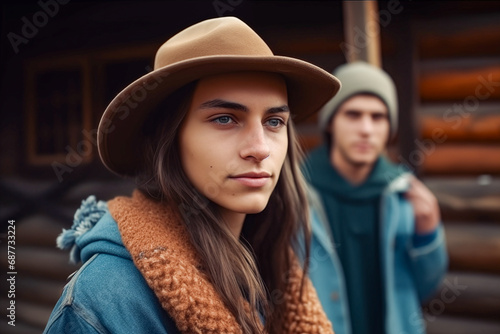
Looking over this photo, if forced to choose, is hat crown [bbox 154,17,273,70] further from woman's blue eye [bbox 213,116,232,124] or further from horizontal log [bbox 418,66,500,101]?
horizontal log [bbox 418,66,500,101]

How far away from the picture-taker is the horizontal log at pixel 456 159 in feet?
12.2

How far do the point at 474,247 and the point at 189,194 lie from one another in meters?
3.29

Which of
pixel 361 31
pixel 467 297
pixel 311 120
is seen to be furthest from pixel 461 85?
pixel 467 297

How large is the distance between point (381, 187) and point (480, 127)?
1.53 meters

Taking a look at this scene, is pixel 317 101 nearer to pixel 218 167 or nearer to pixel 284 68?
pixel 284 68

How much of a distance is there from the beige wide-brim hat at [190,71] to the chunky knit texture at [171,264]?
190 millimetres

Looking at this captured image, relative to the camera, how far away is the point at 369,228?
276 centimetres

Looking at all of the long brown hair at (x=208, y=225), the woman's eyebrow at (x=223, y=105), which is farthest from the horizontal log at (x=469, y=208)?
the woman's eyebrow at (x=223, y=105)

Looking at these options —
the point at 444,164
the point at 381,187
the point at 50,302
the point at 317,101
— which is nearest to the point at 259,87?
the point at 317,101

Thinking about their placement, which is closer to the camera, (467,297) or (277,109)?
(277,109)

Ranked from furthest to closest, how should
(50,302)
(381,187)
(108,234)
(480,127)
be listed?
(50,302) < (480,127) < (381,187) < (108,234)

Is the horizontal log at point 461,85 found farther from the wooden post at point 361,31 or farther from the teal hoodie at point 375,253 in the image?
the teal hoodie at point 375,253

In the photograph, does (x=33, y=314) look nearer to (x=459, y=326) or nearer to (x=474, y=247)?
(x=459, y=326)

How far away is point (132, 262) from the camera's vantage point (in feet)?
3.69
